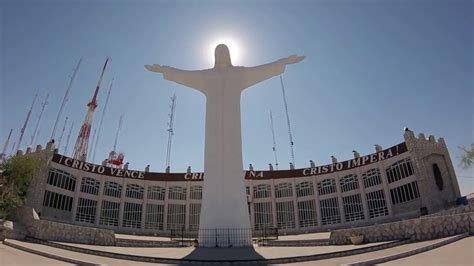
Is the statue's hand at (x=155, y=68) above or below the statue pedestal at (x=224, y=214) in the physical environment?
above

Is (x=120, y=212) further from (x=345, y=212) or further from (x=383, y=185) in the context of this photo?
(x=383, y=185)

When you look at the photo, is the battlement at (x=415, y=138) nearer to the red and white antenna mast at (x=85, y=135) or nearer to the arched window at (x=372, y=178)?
the arched window at (x=372, y=178)

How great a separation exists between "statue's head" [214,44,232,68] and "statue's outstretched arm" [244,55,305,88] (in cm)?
145

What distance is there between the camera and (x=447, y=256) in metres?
8.38

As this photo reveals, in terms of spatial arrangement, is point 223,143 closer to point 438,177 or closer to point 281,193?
point 281,193

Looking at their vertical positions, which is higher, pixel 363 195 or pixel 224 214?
pixel 363 195

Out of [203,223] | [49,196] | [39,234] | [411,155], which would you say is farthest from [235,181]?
[49,196]

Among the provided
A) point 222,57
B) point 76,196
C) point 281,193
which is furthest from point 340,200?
point 76,196

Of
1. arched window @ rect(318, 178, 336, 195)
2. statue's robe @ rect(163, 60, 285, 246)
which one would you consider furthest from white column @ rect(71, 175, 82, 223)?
arched window @ rect(318, 178, 336, 195)

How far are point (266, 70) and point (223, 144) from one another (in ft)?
17.6

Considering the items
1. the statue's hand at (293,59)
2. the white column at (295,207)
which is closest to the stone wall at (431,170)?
the white column at (295,207)

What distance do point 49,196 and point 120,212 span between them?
812cm

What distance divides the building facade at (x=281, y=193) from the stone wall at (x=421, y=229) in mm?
17181

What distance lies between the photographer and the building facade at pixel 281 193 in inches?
1196
